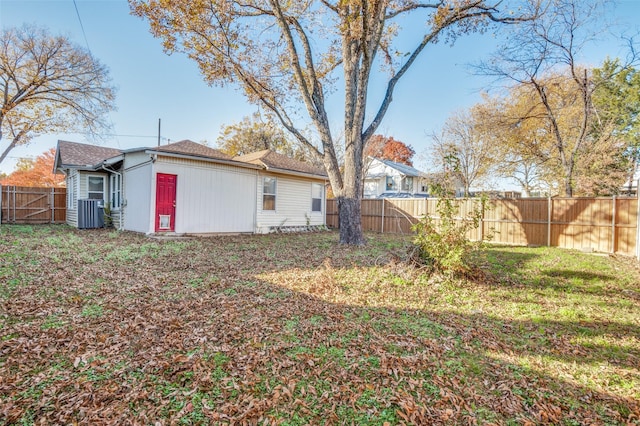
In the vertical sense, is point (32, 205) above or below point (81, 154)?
below

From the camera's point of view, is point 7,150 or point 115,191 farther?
point 7,150

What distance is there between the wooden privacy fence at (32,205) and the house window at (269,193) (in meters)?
11.8

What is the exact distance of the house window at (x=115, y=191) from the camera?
1259cm

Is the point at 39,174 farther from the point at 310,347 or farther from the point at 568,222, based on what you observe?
the point at 568,222

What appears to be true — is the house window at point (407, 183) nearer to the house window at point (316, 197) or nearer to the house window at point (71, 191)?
the house window at point (316, 197)

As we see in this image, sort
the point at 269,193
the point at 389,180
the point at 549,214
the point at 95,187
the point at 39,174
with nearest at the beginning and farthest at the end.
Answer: the point at 549,214
the point at 269,193
the point at 95,187
the point at 39,174
the point at 389,180

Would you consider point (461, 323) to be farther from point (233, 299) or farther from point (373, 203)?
point (373, 203)

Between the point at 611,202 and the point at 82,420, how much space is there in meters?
13.6

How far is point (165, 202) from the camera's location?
10.4 metres

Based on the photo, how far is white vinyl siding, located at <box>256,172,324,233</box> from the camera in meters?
13.1

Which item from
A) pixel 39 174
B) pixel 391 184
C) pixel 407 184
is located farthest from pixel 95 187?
pixel 407 184

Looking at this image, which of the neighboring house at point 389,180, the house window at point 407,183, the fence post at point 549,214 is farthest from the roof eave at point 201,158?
the house window at point 407,183

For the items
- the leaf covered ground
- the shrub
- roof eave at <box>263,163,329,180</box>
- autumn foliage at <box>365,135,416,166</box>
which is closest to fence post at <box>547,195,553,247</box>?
the leaf covered ground

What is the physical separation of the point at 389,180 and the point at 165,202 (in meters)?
23.7
